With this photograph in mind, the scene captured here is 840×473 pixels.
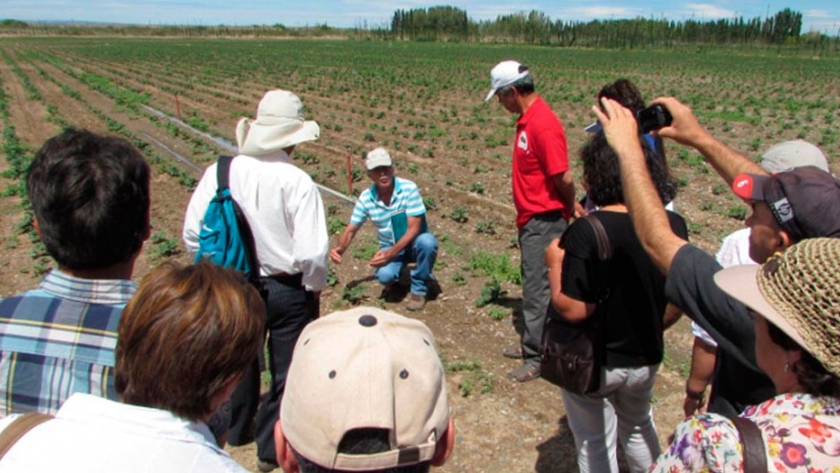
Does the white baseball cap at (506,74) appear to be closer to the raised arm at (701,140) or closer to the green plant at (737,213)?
the raised arm at (701,140)

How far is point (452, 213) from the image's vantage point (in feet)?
27.8

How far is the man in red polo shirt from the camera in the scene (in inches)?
168

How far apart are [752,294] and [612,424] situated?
1.59m

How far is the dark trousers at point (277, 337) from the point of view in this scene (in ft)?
10.9

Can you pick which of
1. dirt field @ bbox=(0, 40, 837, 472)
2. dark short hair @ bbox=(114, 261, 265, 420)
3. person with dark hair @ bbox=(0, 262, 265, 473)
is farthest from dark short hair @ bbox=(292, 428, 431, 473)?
dirt field @ bbox=(0, 40, 837, 472)

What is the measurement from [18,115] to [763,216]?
20.9m

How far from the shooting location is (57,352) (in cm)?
179

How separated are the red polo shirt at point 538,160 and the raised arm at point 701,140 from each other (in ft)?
5.90

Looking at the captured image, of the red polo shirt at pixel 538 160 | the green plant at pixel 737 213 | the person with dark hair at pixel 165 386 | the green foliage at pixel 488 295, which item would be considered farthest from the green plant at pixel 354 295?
the green plant at pixel 737 213

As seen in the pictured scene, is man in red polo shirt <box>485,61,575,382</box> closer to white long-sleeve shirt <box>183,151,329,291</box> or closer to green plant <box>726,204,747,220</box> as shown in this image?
white long-sleeve shirt <box>183,151,329,291</box>

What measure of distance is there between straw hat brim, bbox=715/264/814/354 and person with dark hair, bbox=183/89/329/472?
204 centimetres

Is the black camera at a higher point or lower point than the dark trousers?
higher

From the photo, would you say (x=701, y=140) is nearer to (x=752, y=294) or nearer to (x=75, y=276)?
(x=752, y=294)

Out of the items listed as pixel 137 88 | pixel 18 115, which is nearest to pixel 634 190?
pixel 18 115
